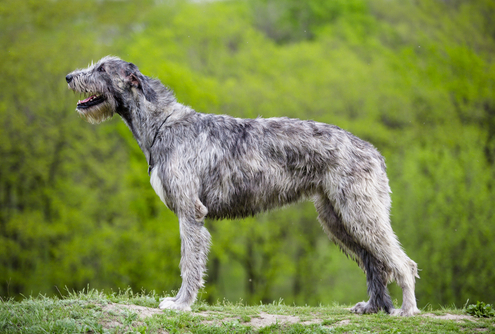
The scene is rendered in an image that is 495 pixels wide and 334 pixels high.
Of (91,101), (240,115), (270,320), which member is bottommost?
(270,320)

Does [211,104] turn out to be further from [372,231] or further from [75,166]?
[372,231]

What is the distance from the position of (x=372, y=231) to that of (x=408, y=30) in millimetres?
22260

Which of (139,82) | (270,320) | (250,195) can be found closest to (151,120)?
(139,82)

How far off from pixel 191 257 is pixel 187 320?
78cm

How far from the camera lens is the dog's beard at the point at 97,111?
641cm

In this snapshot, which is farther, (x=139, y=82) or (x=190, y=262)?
(x=139, y=82)

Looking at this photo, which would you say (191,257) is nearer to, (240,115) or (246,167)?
(246,167)

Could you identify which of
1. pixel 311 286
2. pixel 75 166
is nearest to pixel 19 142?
Result: pixel 75 166

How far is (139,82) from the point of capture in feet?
21.1

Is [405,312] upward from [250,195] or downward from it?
downward

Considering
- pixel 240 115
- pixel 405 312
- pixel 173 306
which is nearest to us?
pixel 173 306

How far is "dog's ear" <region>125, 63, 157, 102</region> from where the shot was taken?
641cm

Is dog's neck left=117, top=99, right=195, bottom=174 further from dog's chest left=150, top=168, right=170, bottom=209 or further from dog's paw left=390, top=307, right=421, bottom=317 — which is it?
dog's paw left=390, top=307, right=421, bottom=317

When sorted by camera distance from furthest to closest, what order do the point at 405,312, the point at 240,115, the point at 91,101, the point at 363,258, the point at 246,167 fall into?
the point at 240,115 < the point at 363,258 < the point at 91,101 < the point at 246,167 < the point at 405,312
